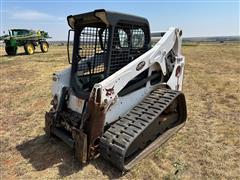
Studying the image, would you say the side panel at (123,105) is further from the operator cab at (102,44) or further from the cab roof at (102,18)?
the cab roof at (102,18)

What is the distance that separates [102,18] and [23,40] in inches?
732

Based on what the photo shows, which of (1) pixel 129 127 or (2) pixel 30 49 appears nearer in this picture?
(1) pixel 129 127

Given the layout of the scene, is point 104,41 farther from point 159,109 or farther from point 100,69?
point 159,109

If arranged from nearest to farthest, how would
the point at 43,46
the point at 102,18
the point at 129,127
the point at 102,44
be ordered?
the point at 102,18 < the point at 129,127 < the point at 102,44 < the point at 43,46

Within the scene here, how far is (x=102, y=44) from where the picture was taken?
504cm

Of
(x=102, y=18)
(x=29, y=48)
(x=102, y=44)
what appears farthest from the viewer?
(x=29, y=48)

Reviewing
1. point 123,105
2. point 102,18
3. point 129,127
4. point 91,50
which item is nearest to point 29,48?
point 91,50

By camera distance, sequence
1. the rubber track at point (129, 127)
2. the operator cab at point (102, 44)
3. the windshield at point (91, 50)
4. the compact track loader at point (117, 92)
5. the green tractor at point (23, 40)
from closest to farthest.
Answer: the rubber track at point (129, 127)
the compact track loader at point (117, 92)
the operator cab at point (102, 44)
the windshield at point (91, 50)
the green tractor at point (23, 40)

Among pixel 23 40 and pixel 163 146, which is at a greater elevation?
pixel 23 40

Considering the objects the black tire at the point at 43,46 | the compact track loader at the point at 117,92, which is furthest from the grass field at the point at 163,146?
the black tire at the point at 43,46

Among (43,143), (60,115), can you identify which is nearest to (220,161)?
(60,115)

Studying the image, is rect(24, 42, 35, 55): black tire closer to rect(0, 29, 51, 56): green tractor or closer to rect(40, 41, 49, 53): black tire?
rect(0, 29, 51, 56): green tractor

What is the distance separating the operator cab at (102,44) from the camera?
4561 millimetres

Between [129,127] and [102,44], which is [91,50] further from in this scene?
[129,127]
